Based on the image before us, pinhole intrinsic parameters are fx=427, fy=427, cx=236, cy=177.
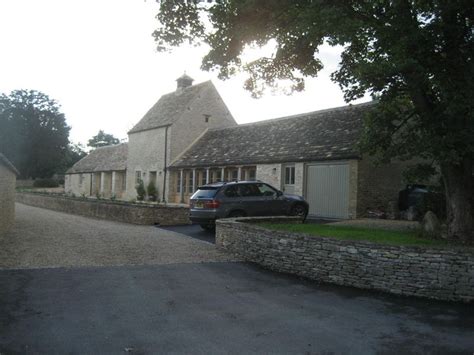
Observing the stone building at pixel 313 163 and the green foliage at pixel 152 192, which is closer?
the stone building at pixel 313 163

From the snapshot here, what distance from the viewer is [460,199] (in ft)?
34.4

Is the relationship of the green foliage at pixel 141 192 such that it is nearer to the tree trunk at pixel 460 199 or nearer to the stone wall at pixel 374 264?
the stone wall at pixel 374 264

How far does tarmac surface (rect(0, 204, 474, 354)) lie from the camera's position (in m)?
5.07

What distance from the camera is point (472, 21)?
367 inches

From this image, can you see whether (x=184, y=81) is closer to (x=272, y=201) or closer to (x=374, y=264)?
(x=272, y=201)

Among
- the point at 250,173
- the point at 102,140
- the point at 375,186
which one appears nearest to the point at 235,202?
the point at 375,186

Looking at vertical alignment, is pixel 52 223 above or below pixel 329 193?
below

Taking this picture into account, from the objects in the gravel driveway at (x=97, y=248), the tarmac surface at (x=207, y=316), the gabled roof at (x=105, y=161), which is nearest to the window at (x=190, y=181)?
the gabled roof at (x=105, y=161)

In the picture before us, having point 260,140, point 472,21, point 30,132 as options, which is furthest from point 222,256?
point 30,132

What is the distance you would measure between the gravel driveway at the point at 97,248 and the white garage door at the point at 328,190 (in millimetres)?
7739

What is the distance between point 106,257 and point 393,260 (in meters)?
6.83

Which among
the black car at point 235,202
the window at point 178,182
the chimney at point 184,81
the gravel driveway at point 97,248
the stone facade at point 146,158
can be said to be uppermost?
the chimney at point 184,81

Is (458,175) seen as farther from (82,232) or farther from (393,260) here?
(82,232)

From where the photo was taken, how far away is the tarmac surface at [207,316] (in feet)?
16.6
